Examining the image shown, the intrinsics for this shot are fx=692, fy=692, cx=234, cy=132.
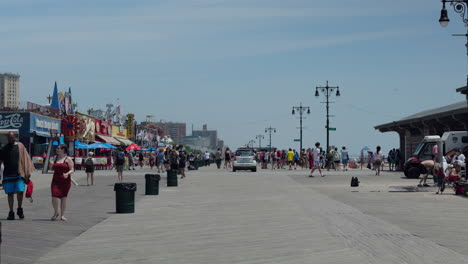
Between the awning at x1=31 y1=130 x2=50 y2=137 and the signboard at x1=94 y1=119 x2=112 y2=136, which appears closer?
the awning at x1=31 y1=130 x2=50 y2=137

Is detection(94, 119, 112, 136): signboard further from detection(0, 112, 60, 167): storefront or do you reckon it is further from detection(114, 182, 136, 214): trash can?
detection(114, 182, 136, 214): trash can

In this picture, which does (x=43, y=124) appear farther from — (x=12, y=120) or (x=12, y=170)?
(x=12, y=170)

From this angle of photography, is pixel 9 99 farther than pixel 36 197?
Yes

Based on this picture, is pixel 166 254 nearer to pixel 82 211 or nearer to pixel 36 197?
pixel 82 211

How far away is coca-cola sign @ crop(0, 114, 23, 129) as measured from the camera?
191ft

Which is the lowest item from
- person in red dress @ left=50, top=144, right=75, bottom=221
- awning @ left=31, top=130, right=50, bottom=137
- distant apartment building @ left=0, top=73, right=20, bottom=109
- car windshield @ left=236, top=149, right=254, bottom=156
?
person in red dress @ left=50, top=144, right=75, bottom=221

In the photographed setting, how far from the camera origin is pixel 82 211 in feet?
55.3

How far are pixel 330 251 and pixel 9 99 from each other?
187 meters

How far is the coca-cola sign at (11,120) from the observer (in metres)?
58.2

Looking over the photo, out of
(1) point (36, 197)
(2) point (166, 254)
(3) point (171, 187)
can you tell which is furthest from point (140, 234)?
(3) point (171, 187)

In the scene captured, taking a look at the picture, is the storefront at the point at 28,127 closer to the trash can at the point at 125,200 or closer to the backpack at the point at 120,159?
the backpack at the point at 120,159

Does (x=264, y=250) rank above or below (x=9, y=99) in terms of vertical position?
below

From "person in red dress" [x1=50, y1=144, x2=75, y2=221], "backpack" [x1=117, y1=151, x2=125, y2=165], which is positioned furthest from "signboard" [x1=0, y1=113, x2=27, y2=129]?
"person in red dress" [x1=50, y1=144, x2=75, y2=221]

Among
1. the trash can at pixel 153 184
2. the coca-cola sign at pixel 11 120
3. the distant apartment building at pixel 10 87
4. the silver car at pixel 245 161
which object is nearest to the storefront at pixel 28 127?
the coca-cola sign at pixel 11 120
